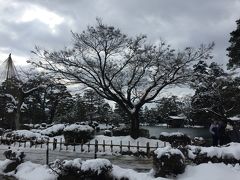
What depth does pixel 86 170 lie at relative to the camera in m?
10.5

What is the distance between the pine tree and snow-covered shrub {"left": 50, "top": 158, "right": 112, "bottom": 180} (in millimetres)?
20402

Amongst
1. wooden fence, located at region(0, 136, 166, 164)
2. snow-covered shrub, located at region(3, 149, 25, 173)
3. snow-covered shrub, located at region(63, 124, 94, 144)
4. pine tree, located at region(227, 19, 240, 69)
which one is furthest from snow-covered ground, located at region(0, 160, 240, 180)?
pine tree, located at region(227, 19, 240, 69)

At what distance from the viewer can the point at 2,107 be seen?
44.0 m

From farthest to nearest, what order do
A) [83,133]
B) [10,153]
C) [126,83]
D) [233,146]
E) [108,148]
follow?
[126,83] → [83,133] → [108,148] → [10,153] → [233,146]

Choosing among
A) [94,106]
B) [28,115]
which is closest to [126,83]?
[94,106]

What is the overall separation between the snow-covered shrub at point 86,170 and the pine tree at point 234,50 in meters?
20.4

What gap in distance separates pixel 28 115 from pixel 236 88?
3205 centimetres

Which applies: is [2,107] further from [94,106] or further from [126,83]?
[126,83]

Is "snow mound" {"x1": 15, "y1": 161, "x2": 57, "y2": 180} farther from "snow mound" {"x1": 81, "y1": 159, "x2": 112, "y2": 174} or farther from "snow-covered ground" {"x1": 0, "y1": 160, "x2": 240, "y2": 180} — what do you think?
"snow mound" {"x1": 81, "y1": 159, "x2": 112, "y2": 174}

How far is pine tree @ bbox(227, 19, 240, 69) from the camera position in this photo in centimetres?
2756

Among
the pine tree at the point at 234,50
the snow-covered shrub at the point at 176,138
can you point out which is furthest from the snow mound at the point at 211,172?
the pine tree at the point at 234,50

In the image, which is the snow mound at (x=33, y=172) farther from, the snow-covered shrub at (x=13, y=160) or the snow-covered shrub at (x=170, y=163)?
the snow-covered shrub at (x=170, y=163)

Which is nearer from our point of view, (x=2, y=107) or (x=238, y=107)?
(x=238, y=107)

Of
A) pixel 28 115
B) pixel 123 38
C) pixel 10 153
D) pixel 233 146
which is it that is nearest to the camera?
pixel 233 146
